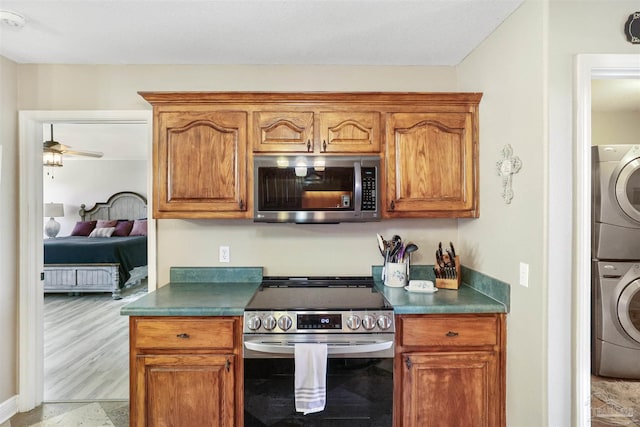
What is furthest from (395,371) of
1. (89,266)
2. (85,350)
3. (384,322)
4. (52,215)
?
(52,215)

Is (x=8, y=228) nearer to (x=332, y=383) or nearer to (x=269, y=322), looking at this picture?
(x=269, y=322)

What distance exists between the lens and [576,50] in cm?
171

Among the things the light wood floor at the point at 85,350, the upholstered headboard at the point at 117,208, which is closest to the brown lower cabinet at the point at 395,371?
the light wood floor at the point at 85,350

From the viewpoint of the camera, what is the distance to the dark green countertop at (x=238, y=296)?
2031 mm

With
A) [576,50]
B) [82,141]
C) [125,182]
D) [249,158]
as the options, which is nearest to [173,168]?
[249,158]

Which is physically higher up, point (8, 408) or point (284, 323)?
point (284, 323)

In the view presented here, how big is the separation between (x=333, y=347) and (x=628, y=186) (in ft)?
8.89

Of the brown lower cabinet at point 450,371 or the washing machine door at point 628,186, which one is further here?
the washing machine door at point 628,186

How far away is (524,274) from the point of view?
1.87 m

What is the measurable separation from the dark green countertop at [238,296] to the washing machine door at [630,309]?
1481mm

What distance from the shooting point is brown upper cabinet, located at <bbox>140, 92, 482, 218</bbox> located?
7.67 feet

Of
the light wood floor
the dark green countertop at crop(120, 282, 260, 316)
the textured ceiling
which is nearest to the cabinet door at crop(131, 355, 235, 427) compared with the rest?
the dark green countertop at crop(120, 282, 260, 316)

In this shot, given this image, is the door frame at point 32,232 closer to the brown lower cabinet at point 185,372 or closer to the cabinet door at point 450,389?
the brown lower cabinet at point 185,372

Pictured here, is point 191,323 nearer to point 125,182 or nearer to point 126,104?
point 126,104
